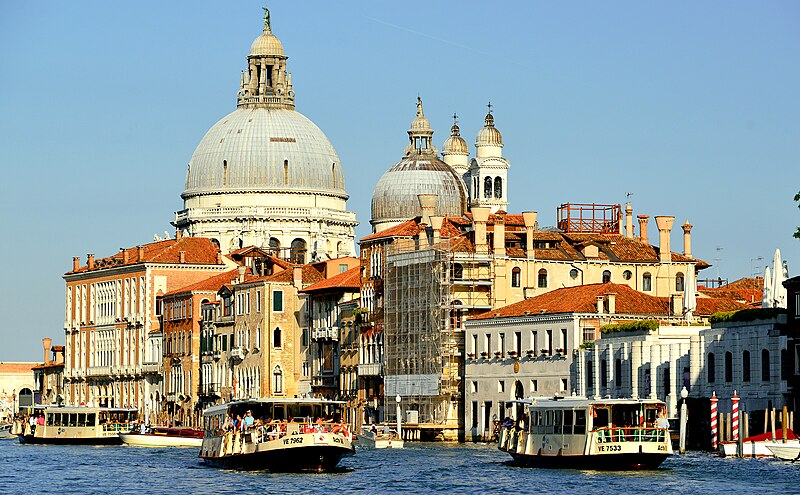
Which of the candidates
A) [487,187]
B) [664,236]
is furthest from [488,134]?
[664,236]

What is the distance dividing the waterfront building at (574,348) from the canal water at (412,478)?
8539 mm

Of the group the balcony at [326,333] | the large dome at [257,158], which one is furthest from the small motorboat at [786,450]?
the large dome at [257,158]

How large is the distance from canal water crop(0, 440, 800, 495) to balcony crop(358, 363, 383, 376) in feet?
96.7

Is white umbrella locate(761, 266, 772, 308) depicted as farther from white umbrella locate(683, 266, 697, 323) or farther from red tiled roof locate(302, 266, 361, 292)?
red tiled roof locate(302, 266, 361, 292)

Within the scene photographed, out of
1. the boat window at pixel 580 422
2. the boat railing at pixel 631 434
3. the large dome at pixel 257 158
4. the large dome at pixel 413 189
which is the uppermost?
the large dome at pixel 257 158

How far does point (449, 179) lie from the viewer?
162 metres

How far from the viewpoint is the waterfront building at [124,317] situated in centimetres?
15312

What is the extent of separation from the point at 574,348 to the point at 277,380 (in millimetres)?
34647

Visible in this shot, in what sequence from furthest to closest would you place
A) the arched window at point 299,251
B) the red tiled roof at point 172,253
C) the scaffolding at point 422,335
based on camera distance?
the arched window at point 299,251 < the red tiled roof at point 172,253 < the scaffolding at point 422,335

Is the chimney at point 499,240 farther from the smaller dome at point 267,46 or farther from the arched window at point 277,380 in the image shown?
the smaller dome at point 267,46

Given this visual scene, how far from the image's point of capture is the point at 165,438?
109 meters

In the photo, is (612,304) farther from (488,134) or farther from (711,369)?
(488,134)

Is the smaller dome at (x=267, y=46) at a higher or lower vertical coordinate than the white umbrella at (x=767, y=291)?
higher

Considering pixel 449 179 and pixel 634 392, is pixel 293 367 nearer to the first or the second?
pixel 449 179
